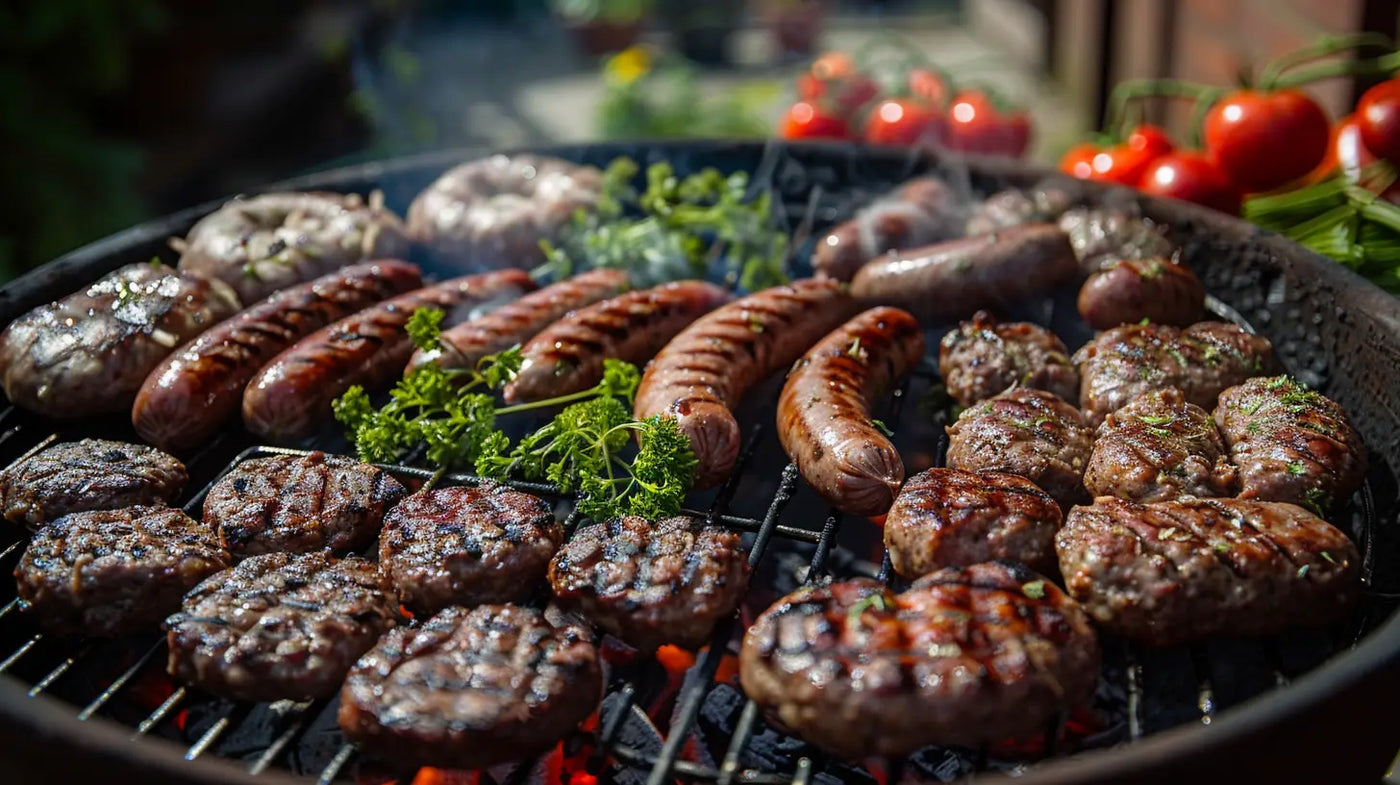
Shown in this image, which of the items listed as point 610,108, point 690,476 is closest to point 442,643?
point 690,476

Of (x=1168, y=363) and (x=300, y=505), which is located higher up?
(x=300, y=505)

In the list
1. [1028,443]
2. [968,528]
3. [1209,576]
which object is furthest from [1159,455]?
[968,528]

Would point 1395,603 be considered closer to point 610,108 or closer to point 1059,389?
point 1059,389

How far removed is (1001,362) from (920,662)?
5.02 ft

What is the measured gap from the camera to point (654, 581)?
8.32 ft

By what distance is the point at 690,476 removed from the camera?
2.95 meters

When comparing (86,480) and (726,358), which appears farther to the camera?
(726,358)

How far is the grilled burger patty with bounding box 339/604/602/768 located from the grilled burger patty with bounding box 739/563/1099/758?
15.9 inches

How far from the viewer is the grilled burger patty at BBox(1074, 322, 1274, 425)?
3.28m

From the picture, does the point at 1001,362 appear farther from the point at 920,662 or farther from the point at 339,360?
the point at 339,360

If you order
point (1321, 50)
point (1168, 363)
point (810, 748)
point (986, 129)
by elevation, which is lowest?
point (810, 748)

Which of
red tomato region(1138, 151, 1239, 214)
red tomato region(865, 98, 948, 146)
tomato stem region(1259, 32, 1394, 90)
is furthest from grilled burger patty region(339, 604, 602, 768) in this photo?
red tomato region(865, 98, 948, 146)

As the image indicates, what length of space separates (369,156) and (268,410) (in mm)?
7780

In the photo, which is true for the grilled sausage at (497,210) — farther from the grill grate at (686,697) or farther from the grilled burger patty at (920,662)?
the grilled burger patty at (920,662)
